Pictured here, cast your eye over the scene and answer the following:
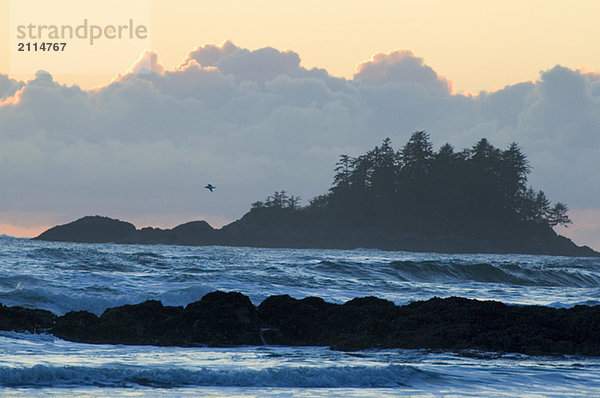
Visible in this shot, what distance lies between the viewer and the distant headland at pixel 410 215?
129m

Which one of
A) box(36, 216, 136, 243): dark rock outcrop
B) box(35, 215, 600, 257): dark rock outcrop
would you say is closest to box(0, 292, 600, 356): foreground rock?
box(35, 215, 600, 257): dark rock outcrop

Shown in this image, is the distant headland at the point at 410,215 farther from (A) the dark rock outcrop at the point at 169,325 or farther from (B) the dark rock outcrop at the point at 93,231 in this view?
(A) the dark rock outcrop at the point at 169,325

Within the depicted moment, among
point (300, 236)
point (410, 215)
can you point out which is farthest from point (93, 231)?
point (410, 215)

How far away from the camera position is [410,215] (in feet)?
439

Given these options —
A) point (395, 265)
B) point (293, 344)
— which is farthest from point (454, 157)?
point (293, 344)

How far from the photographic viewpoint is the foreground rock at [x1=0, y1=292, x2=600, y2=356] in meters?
15.7

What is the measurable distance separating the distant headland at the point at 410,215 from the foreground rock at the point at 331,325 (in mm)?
109077

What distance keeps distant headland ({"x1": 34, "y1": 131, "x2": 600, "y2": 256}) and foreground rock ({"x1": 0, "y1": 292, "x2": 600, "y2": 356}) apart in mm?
109077

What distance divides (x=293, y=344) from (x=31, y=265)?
20932 mm

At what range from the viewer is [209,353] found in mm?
15133

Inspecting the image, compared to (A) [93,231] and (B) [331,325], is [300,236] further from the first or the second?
(B) [331,325]

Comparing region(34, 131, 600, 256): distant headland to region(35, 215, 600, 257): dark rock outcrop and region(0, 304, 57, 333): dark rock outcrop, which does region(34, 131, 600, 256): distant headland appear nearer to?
region(35, 215, 600, 257): dark rock outcrop

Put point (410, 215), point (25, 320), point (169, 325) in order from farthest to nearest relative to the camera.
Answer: point (410, 215) → point (25, 320) → point (169, 325)

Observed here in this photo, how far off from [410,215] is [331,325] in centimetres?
11798
